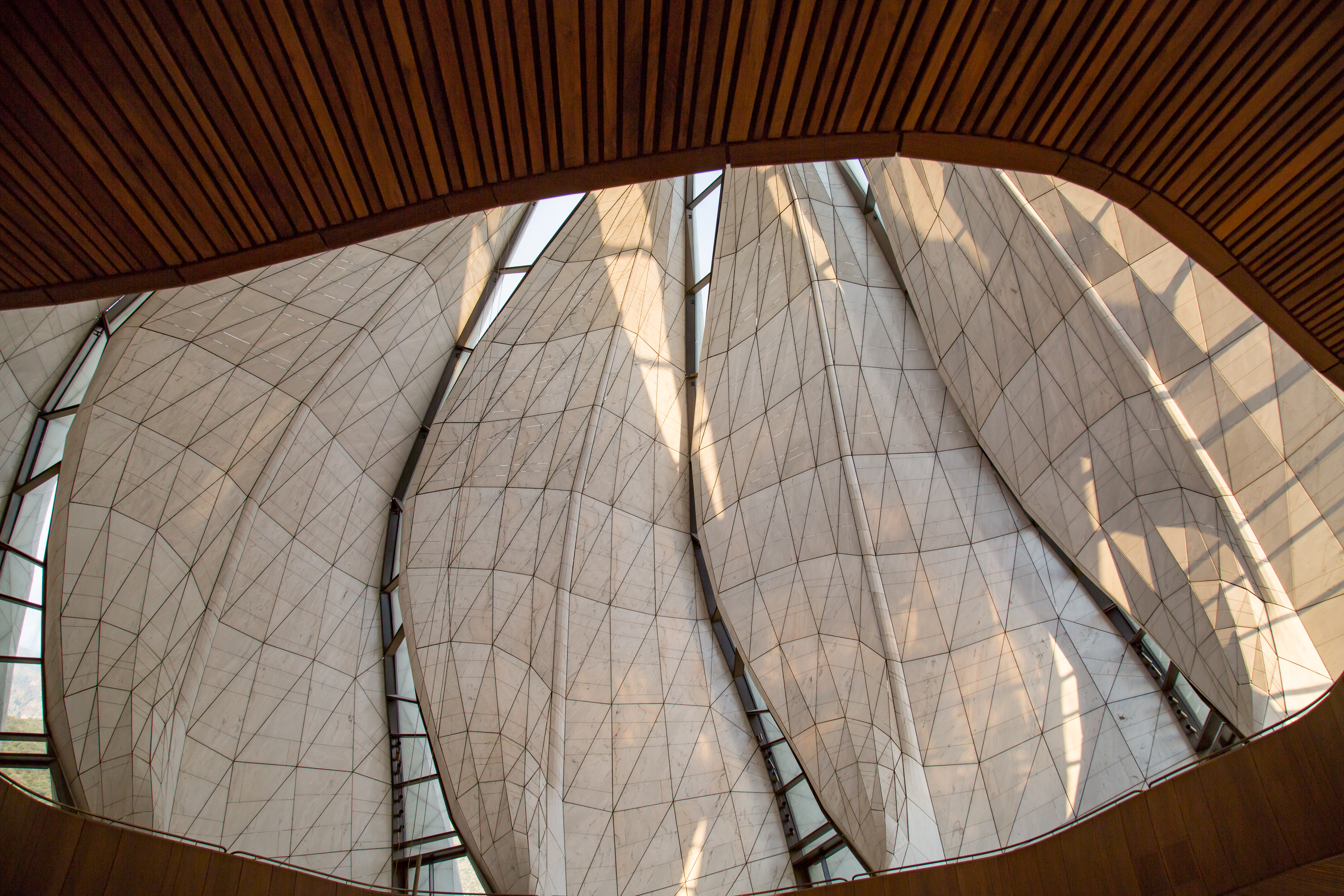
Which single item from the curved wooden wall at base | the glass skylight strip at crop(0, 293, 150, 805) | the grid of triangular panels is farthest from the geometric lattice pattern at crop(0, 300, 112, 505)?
the curved wooden wall at base

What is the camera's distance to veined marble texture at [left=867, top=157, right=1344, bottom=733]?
11.5 m

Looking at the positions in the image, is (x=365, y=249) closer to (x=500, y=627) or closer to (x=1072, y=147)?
(x=500, y=627)

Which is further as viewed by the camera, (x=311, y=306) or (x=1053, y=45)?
(x=311, y=306)

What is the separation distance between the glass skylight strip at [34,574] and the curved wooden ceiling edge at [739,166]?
12004 millimetres

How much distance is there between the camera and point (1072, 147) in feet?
21.7

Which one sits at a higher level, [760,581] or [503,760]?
[760,581]

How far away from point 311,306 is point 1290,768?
18728mm

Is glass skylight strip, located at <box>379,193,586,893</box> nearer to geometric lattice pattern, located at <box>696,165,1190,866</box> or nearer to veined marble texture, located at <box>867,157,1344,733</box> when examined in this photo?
geometric lattice pattern, located at <box>696,165,1190,866</box>

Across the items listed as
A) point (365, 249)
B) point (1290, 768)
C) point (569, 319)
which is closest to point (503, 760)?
point (569, 319)

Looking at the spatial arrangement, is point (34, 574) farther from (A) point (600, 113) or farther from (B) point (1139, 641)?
(B) point (1139, 641)

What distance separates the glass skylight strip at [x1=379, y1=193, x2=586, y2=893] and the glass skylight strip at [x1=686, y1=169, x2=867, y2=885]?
3.20 m

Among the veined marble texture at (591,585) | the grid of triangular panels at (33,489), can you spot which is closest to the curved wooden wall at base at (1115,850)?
the grid of triangular panels at (33,489)

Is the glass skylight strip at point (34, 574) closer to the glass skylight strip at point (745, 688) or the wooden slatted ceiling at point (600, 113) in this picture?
the glass skylight strip at point (745, 688)

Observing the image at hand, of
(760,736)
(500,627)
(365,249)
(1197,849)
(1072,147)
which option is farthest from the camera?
(760,736)
